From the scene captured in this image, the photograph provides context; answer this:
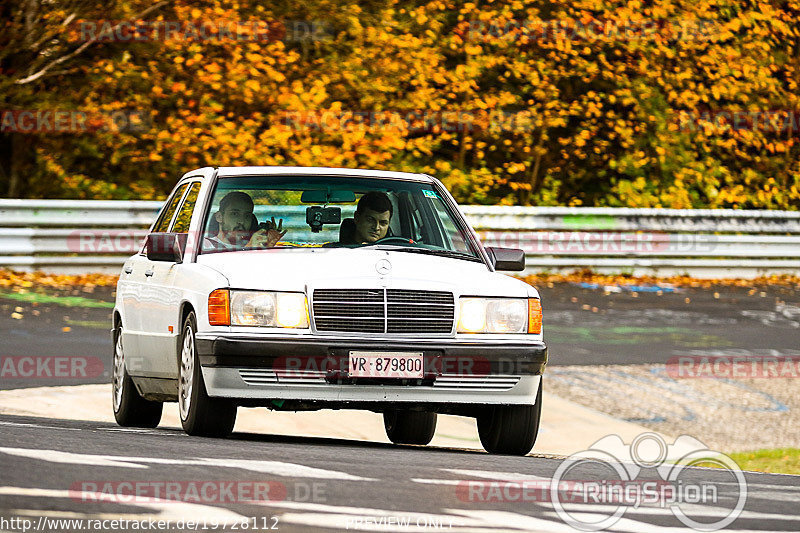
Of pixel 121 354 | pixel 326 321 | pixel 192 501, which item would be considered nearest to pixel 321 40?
pixel 121 354

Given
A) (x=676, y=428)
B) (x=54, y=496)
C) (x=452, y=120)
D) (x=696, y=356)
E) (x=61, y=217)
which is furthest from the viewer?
(x=452, y=120)

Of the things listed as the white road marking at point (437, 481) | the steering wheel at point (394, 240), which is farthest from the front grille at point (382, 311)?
the white road marking at point (437, 481)

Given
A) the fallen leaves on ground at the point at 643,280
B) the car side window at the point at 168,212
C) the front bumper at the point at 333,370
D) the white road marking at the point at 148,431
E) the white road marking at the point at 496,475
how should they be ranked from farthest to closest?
the fallen leaves on ground at the point at 643,280, the car side window at the point at 168,212, the white road marking at the point at 148,431, the front bumper at the point at 333,370, the white road marking at the point at 496,475

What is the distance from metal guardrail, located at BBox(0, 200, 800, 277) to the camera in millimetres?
20469

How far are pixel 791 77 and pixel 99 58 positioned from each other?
36.9ft

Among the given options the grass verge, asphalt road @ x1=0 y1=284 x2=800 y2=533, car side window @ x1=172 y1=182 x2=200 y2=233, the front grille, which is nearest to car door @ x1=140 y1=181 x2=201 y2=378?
car side window @ x1=172 y1=182 x2=200 y2=233

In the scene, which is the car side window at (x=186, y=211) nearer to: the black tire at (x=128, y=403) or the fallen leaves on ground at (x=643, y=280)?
the black tire at (x=128, y=403)

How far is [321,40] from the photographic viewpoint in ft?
81.1

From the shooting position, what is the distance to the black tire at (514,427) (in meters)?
9.55

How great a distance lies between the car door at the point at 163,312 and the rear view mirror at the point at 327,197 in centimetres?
72

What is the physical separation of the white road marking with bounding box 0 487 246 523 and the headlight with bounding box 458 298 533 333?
288 cm

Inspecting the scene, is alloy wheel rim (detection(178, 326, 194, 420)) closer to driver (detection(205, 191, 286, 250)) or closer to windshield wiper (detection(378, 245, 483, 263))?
driver (detection(205, 191, 286, 250))

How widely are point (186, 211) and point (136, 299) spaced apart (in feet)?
2.13

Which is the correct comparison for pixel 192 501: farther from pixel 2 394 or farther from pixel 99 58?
pixel 99 58
